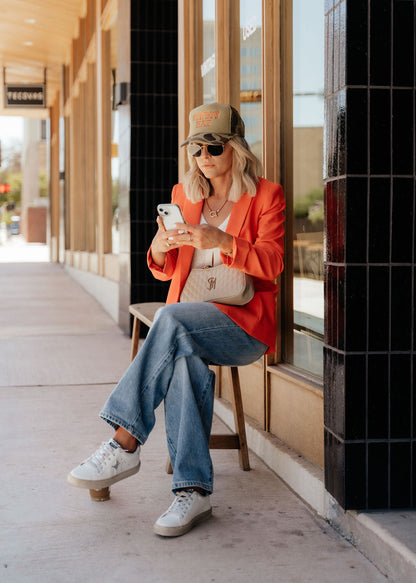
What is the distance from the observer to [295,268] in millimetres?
3816

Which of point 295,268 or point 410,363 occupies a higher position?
point 295,268

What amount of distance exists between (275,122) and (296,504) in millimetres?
1756

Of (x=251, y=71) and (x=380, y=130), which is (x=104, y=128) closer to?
(x=251, y=71)

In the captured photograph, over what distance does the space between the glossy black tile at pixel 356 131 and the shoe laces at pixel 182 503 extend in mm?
1236

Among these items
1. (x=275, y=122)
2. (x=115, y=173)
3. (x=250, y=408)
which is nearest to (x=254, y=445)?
(x=250, y=408)

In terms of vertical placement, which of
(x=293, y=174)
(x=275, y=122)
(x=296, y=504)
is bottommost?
(x=296, y=504)

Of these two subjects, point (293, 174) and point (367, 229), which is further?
point (293, 174)

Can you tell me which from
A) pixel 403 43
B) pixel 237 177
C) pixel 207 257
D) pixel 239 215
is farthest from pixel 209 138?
pixel 403 43

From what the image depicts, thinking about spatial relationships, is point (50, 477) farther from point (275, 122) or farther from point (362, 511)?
point (275, 122)

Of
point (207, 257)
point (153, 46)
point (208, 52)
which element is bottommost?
point (207, 257)

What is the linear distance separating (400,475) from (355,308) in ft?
1.84

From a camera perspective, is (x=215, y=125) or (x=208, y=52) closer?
(x=215, y=125)

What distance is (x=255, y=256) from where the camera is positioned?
10.0 feet

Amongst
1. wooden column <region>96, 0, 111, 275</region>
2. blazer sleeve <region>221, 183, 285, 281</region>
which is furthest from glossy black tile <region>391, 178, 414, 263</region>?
wooden column <region>96, 0, 111, 275</region>
